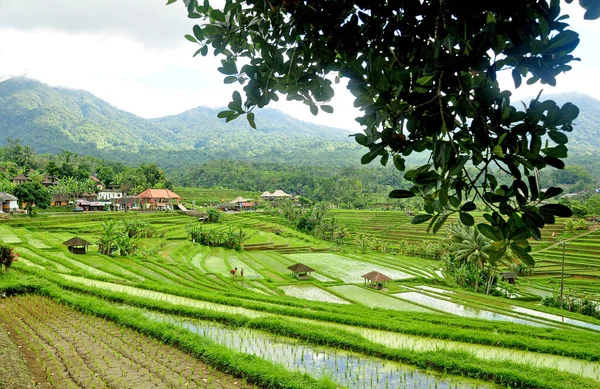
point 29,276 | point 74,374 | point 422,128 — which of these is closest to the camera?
point 422,128

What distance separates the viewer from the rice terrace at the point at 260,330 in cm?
662

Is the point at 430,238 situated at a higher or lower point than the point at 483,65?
lower

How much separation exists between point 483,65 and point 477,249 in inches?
1028

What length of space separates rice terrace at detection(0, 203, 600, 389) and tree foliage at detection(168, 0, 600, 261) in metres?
5.15

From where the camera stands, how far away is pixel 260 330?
32.6ft

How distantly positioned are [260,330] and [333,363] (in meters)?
2.89

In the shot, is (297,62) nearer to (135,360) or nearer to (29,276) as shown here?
(135,360)

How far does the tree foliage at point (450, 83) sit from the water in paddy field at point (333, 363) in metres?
5.65

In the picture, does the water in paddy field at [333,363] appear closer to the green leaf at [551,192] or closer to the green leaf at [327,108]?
the green leaf at [327,108]

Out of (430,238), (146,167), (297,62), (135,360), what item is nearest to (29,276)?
(135,360)

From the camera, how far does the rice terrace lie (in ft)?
21.7

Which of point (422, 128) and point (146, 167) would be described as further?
point (146, 167)

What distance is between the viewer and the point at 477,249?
81.5ft

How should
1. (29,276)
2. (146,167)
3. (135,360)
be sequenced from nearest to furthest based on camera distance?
(135,360)
(29,276)
(146,167)
